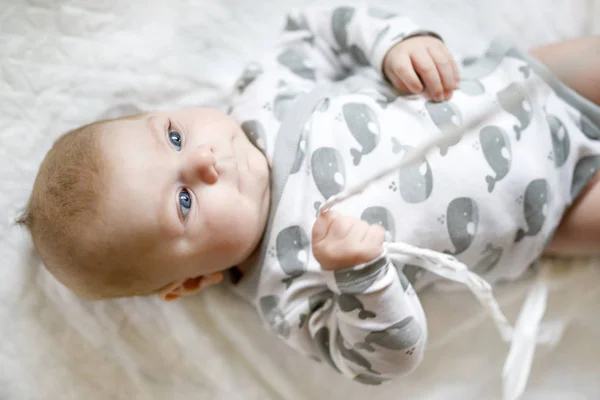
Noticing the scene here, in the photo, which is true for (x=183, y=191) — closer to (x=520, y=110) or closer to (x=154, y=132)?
(x=154, y=132)

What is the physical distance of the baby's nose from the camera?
744 mm

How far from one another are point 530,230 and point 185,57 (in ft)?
2.00

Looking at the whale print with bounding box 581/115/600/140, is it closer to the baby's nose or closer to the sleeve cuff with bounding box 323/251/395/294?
the sleeve cuff with bounding box 323/251/395/294

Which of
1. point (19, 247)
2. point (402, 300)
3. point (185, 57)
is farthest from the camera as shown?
point (185, 57)

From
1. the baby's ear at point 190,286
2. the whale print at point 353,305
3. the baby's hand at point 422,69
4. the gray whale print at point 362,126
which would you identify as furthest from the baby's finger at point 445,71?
the baby's ear at point 190,286

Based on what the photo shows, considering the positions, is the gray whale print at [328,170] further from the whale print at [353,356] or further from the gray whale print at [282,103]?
the whale print at [353,356]

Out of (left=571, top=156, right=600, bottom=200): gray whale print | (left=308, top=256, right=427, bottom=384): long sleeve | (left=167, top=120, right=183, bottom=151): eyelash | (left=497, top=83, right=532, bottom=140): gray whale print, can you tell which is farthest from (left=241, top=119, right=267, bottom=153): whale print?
(left=571, top=156, right=600, bottom=200): gray whale print

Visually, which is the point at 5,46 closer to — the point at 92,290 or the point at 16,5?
the point at 16,5

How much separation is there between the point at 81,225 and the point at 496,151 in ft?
1.84

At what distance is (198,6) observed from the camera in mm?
1023

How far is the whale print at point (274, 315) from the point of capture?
33.9 inches

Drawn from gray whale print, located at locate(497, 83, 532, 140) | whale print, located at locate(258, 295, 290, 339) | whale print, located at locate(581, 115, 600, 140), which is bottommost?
whale print, located at locate(258, 295, 290, 339)

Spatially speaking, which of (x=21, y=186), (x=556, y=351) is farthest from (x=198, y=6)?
(x=556, y=351)

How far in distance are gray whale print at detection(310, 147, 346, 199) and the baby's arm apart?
0.29 feet
